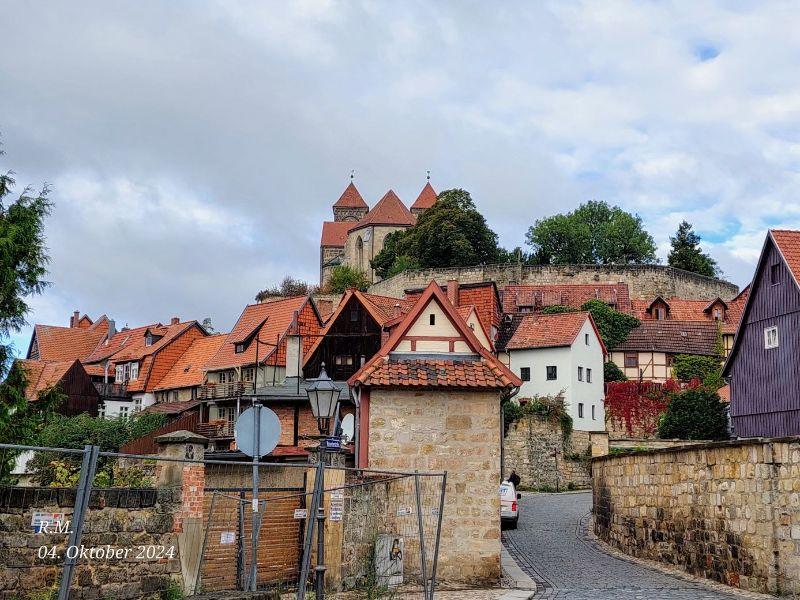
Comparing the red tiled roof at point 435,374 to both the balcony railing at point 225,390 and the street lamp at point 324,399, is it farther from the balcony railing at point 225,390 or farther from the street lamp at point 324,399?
the balcony railing at point 225,390

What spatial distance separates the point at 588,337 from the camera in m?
56.2

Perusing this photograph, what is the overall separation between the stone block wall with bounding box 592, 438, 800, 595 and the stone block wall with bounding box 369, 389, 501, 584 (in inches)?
134

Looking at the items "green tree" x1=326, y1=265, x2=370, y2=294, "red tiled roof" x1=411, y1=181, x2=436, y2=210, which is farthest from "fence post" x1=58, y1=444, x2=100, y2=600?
"red tiled roof" x1=411, y1=181, x2=436, y2=210

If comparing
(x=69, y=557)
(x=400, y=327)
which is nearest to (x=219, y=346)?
(x=400, y=327)

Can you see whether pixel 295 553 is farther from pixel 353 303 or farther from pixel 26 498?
pixel 353 303

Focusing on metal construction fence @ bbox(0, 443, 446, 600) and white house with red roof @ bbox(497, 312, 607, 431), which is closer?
metal construction fence @ bbox(0, 443, 446, 600)

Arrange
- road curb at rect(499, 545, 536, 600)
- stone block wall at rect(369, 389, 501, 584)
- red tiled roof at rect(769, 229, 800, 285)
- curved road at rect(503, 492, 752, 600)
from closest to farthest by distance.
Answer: curved road at rect(503, 492, 752, 600)
road curb at rect(499, 545, 536, 600)
stone block wall at rect(369, 389, 501, 584)
red tiled roof at rect(769, 229, 800, 285)

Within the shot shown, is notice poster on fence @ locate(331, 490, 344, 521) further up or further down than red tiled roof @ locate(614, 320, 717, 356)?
further down

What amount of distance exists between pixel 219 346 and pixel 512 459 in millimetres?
27003

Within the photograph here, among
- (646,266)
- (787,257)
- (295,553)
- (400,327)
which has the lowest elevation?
(295,553)

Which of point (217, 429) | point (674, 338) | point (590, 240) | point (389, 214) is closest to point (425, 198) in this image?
point (389, 214)

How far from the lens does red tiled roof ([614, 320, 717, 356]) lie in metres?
65.1

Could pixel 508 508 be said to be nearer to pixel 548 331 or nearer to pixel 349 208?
pixel 548 331

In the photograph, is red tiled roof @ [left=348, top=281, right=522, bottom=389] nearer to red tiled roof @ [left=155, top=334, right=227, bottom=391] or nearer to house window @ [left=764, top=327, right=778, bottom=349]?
house window @ [left=764, top=327, right=778, bottom=349]
